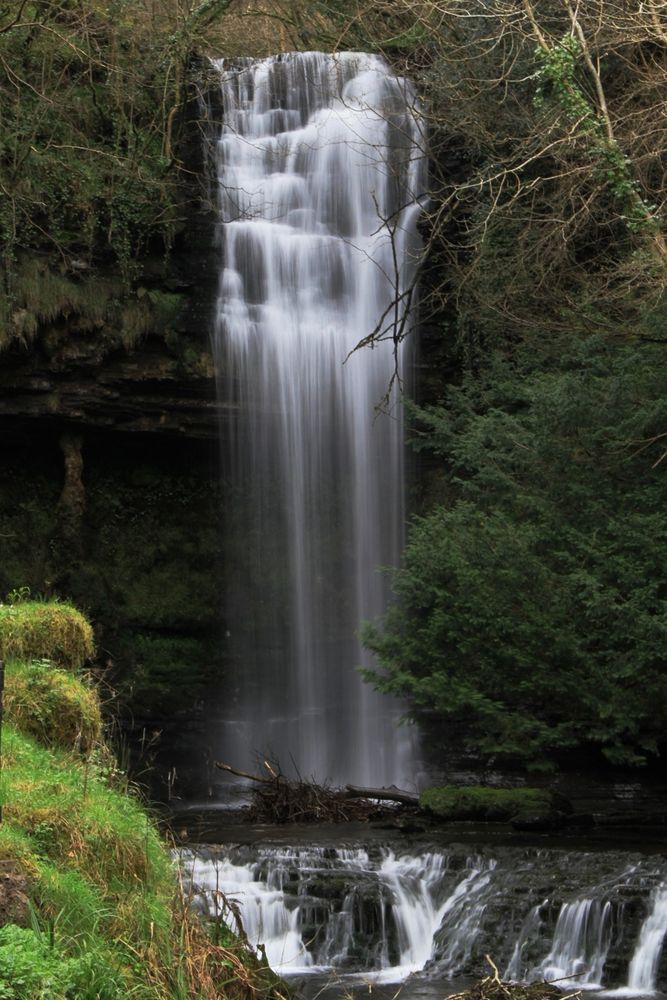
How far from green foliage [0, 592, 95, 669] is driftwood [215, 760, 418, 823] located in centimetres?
387

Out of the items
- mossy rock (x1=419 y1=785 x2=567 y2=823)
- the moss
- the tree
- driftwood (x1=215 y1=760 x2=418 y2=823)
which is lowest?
driftwood (x1=215 y1=760 x2=418 y2=823)

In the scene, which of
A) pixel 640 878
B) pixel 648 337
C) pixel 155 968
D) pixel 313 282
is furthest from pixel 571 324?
pixel 155 968

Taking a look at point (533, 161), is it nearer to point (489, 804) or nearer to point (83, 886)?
point (489, 804)

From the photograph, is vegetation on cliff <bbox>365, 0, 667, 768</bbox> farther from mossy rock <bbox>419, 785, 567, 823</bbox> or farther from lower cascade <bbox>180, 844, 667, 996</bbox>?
lower cascade <bbox>180, 844, 667, 996</bbox>

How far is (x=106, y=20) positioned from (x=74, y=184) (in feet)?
6.87

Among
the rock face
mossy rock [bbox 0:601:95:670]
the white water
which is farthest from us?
the rock face

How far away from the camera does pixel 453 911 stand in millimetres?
9414

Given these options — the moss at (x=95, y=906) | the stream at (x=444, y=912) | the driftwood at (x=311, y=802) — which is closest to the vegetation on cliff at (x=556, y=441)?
the driftwood at (x=311, y=802)

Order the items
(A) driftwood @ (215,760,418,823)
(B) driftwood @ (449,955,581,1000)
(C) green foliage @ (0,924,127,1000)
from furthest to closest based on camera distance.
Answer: (A) driftwood @ (215,760,418,823) < (B) driftwood @ (449,955,581,1000) < (C) green foliage @ (0,924,127,1000)

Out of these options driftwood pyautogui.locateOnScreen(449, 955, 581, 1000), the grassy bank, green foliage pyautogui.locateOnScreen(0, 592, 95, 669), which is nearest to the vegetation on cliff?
green foliage pyautogui.locateOnScreen(0, 592, 95, 669)

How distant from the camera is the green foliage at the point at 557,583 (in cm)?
1126

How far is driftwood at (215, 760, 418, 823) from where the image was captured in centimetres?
→ 1232

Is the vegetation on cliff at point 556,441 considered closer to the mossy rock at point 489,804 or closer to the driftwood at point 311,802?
the mossy rock at point 489,804

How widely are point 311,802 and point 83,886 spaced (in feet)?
23.9
